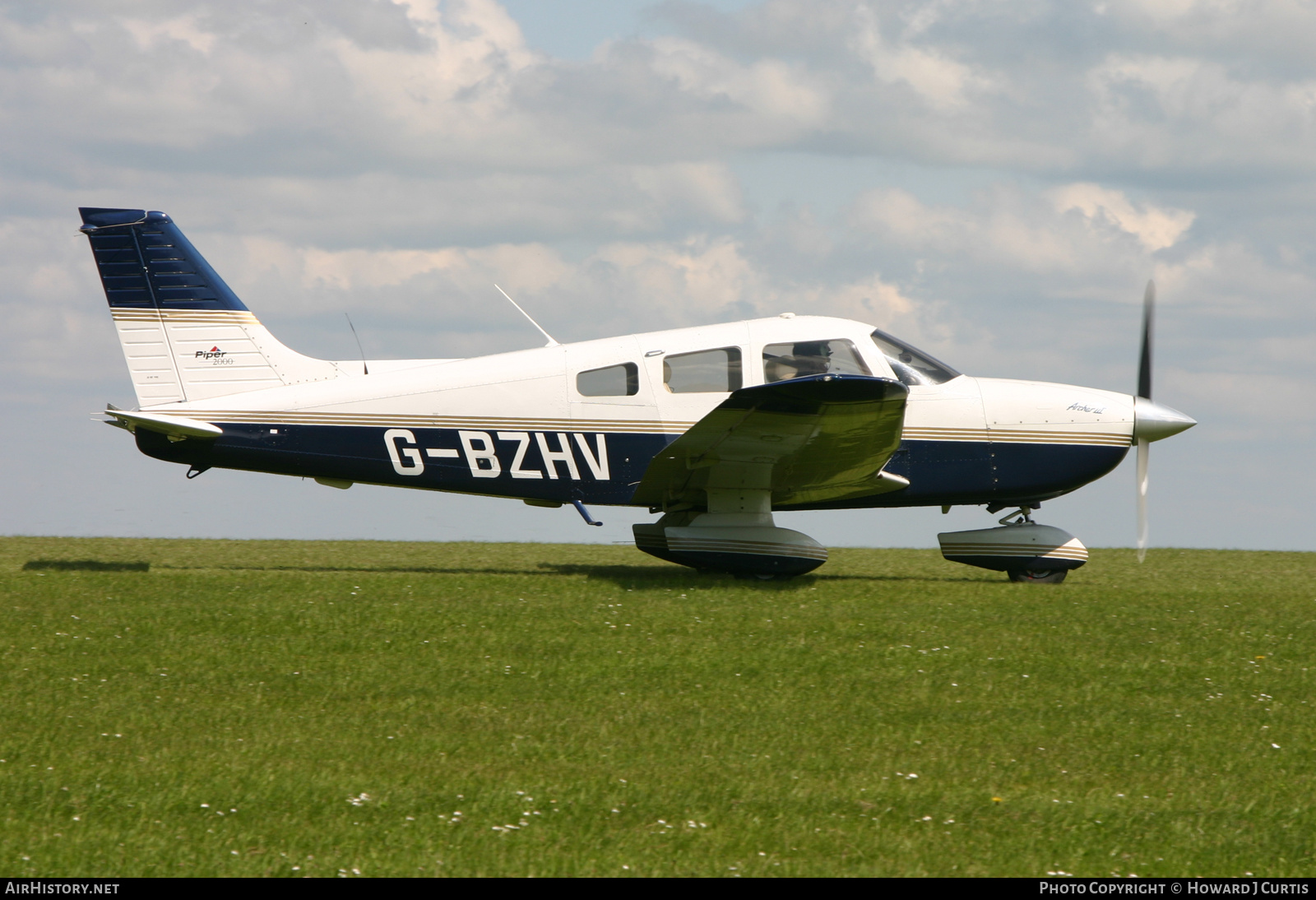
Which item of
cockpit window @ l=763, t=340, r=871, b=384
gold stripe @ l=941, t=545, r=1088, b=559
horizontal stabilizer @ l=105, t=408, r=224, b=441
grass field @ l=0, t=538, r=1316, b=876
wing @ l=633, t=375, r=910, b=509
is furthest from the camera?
gold stripe @ l=941, t=545, r=1088, b=559

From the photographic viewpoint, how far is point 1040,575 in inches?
476

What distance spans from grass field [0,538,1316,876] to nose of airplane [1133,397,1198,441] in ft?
6.13

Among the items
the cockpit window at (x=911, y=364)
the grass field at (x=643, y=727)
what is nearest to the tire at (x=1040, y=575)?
the grass field at (x=643, y=727)

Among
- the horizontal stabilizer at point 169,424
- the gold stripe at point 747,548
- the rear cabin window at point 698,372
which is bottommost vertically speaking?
the gold stripe at point 747,548

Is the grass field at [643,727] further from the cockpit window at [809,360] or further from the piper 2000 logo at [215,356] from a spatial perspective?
the piper 2000 logo at [215,356]

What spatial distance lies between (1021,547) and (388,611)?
21.4ft

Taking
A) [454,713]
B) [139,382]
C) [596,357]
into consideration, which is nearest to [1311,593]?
[596,357]

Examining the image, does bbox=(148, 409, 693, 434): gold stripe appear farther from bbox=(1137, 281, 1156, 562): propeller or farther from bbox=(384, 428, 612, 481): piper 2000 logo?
bbox=(1137, 281, 1156, 562): propeller

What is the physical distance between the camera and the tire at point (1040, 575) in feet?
39.5

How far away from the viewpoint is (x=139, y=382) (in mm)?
12008

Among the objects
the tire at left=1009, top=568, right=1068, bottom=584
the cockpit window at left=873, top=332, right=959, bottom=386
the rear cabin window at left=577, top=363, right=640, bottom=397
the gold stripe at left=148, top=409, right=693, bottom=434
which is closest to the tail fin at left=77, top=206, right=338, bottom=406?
the gold stripe at left=148, top=409, right=693, bottom=434

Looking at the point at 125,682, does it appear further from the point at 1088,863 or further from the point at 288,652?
the point at 1088,863

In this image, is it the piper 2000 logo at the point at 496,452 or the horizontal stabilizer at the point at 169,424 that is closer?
the horizontal stabilizer at the point at 169,424

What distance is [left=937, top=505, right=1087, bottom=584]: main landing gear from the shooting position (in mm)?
11984
